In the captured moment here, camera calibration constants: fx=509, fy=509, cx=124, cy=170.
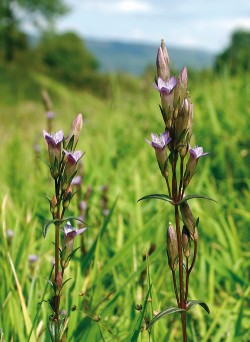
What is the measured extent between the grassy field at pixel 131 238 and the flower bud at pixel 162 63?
1.36 ft

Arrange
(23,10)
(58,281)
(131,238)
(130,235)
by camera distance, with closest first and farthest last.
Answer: (58,281)
(131,238)
(130,235)
(23,10)

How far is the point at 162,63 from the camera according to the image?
41.4 inches

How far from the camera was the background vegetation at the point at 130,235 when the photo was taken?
65.4 inches

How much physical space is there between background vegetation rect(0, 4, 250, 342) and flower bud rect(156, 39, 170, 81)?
0.59 metres

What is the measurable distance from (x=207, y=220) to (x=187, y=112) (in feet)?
5.36

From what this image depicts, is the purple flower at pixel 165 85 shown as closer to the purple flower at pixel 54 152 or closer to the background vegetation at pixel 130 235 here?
the purple flower at pixel 54 152

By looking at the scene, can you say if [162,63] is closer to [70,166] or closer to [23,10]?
[70,166]

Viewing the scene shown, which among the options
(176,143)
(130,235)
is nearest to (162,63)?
(176,143)

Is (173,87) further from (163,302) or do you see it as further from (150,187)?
(150,187)

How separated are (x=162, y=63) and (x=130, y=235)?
1468mm

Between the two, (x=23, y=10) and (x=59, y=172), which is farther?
(x=23, y=10)

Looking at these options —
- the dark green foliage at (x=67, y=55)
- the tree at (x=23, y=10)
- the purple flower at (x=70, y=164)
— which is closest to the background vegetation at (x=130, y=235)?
the purple flower at (x=70, y=164)

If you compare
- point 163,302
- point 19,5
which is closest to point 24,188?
point 163,302

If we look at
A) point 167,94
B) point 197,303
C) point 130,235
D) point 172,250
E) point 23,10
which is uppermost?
point 23,10
